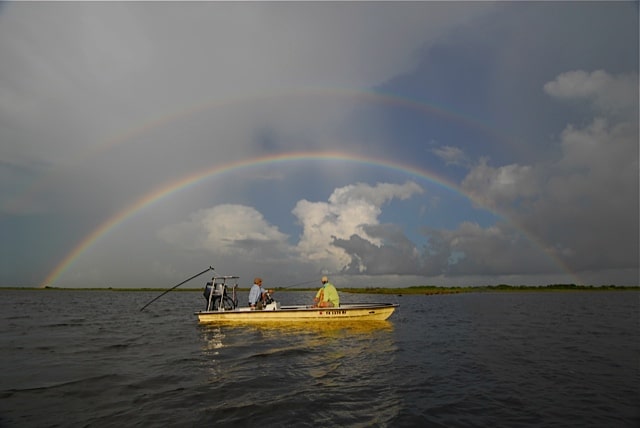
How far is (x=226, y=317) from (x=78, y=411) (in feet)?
55.7

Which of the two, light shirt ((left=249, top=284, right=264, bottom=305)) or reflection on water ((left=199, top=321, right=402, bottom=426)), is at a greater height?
light shirt ((left=249, top=284, right=264, bottom=305))

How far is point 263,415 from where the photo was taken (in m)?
8.97

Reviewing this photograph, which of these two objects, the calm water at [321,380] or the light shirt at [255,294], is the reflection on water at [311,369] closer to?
the calm water at [321,380]

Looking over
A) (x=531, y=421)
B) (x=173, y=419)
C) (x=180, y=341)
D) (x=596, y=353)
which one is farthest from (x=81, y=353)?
(x=596, y=353)

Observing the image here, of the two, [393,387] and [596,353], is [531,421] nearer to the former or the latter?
[393,387]

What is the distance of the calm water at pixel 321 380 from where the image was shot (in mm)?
8969

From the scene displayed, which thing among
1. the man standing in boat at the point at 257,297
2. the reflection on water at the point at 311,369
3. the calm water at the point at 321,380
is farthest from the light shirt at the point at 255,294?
the calm water at the point at 321,380

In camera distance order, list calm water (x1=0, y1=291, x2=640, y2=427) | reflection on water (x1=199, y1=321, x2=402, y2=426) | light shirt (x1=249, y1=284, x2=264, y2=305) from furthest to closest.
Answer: light shirt (x1=249, y1=284, x2=264, y2=305)
reflection on water (x1=199, y1=321, x2=402, y2=426)
calm water (x1=0, y1=291, x2=640, y2=427)

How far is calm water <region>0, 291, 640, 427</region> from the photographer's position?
8.97 m

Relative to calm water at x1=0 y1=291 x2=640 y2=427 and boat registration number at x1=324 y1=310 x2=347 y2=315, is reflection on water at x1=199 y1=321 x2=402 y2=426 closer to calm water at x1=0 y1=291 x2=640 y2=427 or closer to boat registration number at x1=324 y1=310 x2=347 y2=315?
calm water at x1=0 y1=291 x2=640 y2=427

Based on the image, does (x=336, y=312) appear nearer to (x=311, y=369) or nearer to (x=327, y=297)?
(x=327, y=297)

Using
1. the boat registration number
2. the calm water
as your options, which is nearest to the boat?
the boat registration number

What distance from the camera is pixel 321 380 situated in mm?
12125

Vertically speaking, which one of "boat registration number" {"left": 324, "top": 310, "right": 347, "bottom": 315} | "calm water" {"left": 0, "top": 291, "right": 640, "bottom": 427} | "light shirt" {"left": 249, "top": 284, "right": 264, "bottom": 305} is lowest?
"calm water" {"left": 0, "top": 291, "right": 640, "bottom": 427}
